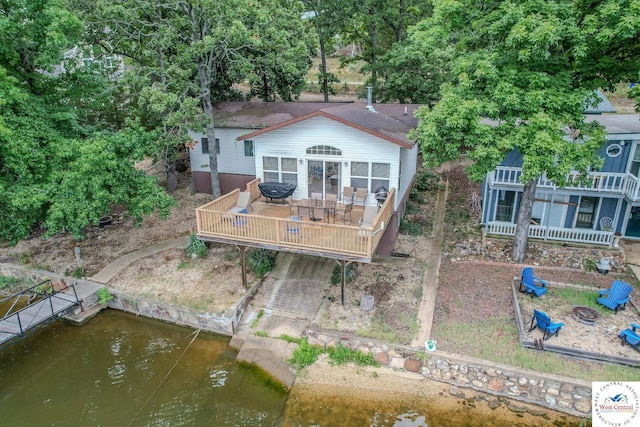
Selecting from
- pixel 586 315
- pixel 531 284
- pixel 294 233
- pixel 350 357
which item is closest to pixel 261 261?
pixel 294 233

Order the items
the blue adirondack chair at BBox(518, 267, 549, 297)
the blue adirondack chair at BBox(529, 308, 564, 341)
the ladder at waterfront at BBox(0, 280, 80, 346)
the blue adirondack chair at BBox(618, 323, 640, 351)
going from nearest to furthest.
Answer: the blue adirondack chair at BBox(618, 323, 640, 351) → the blue adirondack chair at BBox(529, 308, 564, 341) → the ladder at waterfront at BBox(0, 280, 80, 346) → the blue adirondack chair at BBox(518, 267, 549, 297)

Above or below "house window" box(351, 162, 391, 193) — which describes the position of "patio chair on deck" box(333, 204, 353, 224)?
below

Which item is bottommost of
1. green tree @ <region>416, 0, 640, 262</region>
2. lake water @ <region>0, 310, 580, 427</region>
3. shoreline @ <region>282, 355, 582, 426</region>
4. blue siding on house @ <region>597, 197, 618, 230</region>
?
lake water @ <region>0, 310, 580, 427</region>

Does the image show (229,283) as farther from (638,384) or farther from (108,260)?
(638,384)

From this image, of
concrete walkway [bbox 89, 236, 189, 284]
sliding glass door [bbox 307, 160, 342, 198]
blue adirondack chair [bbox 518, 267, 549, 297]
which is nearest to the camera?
blue adirondack chair [bbox 518, 267, 549, 297]

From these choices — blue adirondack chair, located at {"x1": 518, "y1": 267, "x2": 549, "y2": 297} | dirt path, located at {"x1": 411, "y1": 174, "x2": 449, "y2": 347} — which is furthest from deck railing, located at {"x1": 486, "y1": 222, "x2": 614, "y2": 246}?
blue adirondack chair, located at {"x1": 518, "y1": 267, "x2": 549, "y2": 297}
